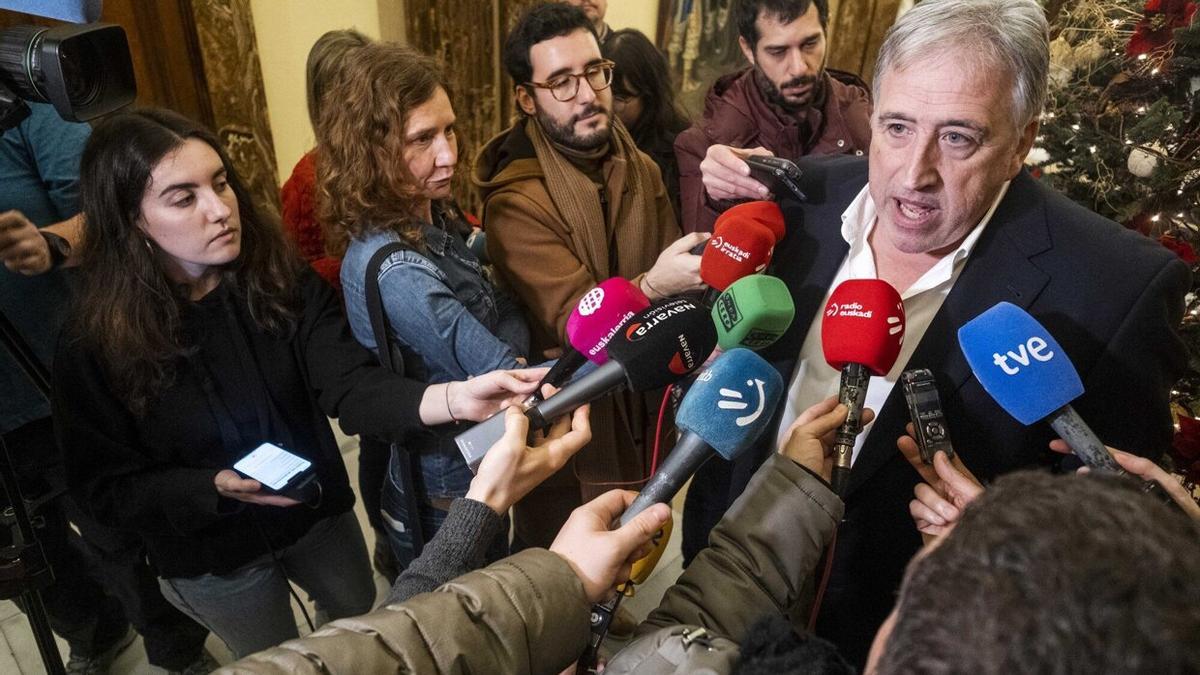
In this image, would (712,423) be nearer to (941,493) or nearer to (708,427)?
(708,427)

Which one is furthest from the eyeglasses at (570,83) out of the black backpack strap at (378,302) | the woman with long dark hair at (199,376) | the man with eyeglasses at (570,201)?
the woman with long dark hair at (199,376)

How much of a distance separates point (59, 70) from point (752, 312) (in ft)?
3.98

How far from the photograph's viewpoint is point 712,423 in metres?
Answer: 0.93

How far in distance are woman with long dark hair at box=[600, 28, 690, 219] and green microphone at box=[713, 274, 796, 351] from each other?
132 cm

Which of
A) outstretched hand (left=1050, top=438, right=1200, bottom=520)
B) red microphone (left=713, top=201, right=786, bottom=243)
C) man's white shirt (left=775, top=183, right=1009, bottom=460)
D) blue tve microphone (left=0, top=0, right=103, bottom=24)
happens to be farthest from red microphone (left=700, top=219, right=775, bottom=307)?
blue tve microphone (left=0, top=0, right=103, bottom=24)

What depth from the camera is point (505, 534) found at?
1.76m

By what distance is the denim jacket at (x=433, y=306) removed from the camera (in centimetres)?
135

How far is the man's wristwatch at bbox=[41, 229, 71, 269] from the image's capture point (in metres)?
1.48

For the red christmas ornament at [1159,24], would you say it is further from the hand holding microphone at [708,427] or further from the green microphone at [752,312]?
the hand holding microphone at [708,427]

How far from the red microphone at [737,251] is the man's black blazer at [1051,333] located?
0.15m

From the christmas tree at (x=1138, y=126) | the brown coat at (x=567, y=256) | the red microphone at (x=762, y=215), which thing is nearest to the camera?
the red microphone at (x=762, y=215)

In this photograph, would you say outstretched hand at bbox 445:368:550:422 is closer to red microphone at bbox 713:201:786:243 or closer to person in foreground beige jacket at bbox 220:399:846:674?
person in foreground beige jacket at bbox 220:399:846:674

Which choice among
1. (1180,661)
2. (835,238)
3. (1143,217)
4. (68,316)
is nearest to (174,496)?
(68,316)

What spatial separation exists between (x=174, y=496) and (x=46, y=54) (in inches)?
31.5
